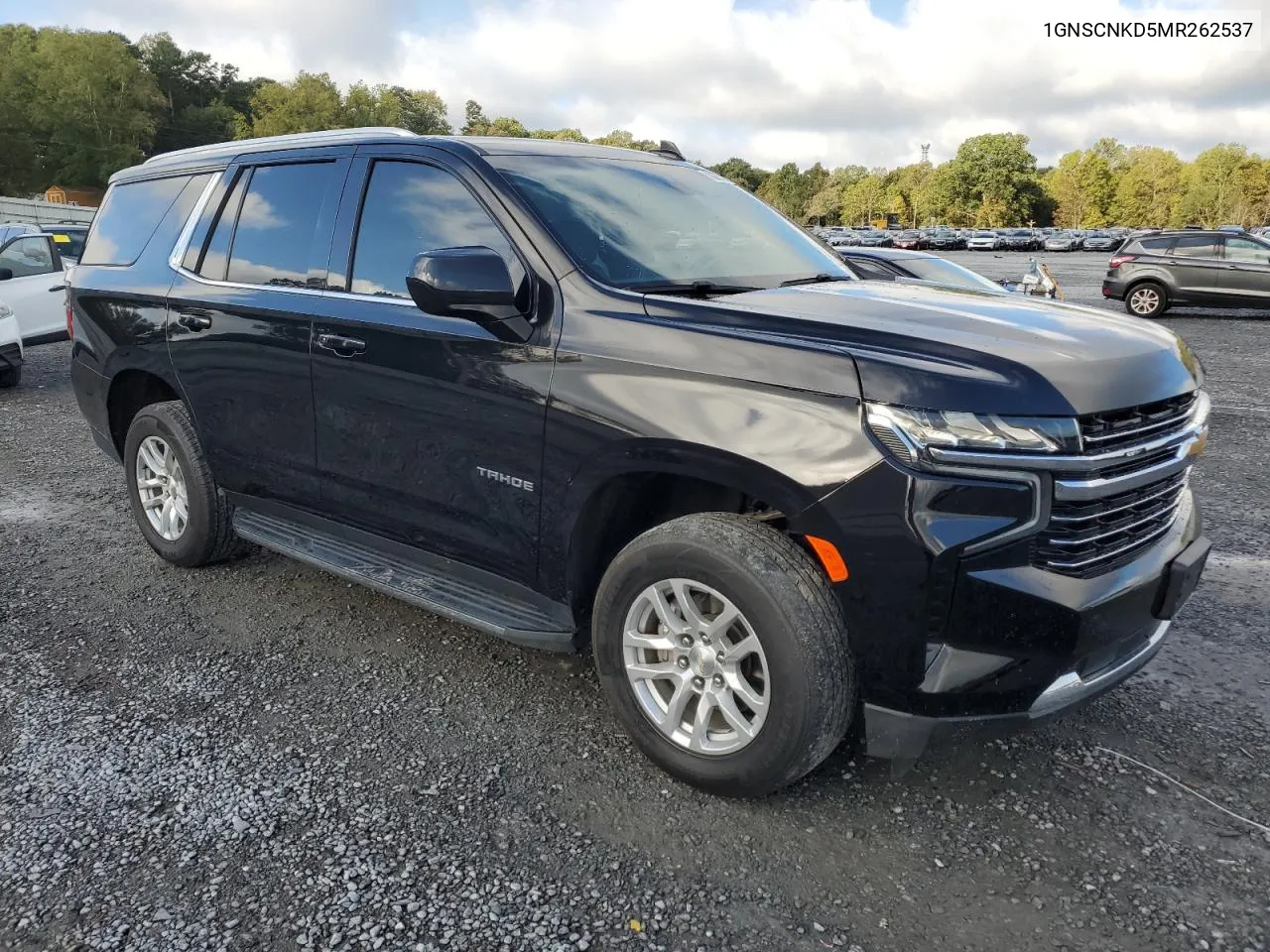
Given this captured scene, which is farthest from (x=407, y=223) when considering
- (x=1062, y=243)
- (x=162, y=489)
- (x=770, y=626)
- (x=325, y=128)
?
(x=325, y=128)

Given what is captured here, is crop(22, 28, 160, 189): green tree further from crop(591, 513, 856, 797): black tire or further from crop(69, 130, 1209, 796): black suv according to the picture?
crop(591, 513, 856, 797): black tire

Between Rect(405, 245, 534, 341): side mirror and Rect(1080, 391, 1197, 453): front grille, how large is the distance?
1.64m

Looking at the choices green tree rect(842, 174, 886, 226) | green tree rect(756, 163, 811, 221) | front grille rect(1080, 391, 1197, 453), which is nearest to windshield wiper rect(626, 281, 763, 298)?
front grille rect(1080, 391, 1197, 453)

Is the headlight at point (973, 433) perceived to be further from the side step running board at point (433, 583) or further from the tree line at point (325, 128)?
the tree line at point (325, 128)

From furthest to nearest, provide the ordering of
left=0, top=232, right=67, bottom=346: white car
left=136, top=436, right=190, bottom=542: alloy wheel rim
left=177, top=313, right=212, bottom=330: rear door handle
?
left=0, top=232, right=67, bottom=346: white car
left=136, top=436, right=190, bottom=542: alloy wheel rim
left=177, top=313, right=212, bottom=330: rear door handle

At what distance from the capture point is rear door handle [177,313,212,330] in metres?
4.21

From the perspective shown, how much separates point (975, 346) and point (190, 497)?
3.56 m

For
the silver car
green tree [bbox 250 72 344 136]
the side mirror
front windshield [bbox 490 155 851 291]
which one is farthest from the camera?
green tree [bbox 250 72 344 136]

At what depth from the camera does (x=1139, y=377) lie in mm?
2605

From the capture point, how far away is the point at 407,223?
139 inches

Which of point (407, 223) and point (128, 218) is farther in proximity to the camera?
point (128, 218)

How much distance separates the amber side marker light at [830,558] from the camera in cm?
250

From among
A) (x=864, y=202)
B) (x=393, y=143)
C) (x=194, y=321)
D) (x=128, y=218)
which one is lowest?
(x=194, y=321)

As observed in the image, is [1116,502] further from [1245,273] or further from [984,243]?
[984,243]
